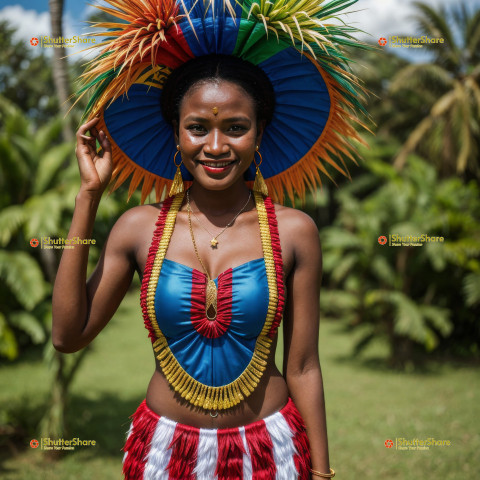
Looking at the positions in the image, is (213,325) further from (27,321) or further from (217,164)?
(27,321)

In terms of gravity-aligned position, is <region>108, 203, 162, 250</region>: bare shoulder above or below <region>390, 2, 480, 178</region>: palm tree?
A: below

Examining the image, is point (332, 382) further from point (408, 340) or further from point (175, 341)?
point (175, 341)

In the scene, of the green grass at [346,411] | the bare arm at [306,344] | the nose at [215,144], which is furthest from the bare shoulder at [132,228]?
the green grass at [346,411]

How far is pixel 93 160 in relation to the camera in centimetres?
203

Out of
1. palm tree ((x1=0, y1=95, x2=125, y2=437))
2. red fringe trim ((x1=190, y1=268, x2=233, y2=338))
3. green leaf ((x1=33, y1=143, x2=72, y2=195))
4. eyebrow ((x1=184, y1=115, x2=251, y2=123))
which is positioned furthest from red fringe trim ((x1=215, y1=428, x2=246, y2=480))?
green leaf ((x1=33, y1=143, x2=72, y2=195))

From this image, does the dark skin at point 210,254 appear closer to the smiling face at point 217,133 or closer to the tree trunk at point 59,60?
the smiling face at point 217,133

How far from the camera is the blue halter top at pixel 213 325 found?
190 centimetres

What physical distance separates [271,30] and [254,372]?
1265mm

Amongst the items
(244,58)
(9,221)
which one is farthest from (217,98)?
(9,221)

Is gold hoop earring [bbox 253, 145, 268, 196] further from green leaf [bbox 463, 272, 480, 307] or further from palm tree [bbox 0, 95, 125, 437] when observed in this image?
green leaf [bbox 463, 272, 480, 307]

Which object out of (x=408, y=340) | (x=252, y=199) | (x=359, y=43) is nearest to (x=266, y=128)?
(x=252, y=199)

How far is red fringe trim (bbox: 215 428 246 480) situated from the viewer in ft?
6.10

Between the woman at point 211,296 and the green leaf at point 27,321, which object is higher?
the woman at point 211,296

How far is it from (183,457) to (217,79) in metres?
1.39
